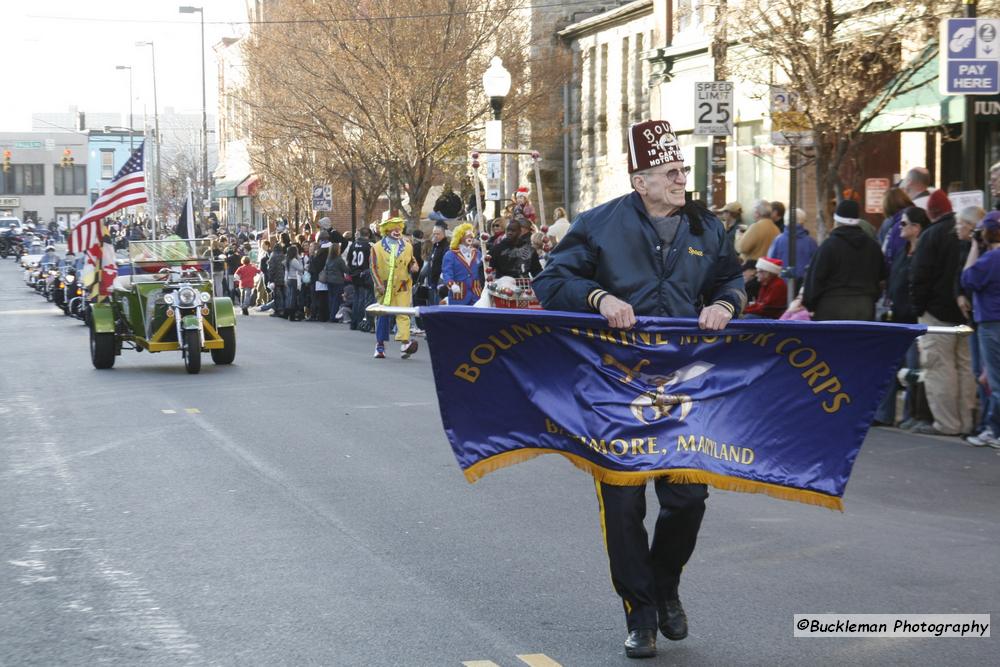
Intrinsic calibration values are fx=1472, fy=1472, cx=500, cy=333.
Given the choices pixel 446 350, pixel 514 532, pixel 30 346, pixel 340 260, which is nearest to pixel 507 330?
pixel 446 350

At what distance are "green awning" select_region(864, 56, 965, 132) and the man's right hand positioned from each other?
16094mm

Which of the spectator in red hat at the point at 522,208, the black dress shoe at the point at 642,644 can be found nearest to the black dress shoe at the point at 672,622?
the black dress shoe at the point at 642,644

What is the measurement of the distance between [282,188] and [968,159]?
3696cm

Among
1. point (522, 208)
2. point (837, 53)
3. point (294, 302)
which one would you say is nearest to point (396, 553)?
point (837, 53)

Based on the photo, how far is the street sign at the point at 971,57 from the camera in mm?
13430

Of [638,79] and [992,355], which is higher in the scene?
[638,79]

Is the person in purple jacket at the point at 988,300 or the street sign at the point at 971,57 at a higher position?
the street sign at the point at 971,57

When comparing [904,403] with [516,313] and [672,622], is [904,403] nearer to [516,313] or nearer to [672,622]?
[672,622]

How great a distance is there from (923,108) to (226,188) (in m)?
55.4

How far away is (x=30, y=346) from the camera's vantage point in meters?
23.7

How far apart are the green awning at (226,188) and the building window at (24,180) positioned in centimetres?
6470

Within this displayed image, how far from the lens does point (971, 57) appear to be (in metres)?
13.5

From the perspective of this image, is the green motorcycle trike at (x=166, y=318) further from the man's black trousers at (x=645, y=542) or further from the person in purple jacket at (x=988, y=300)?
the man's black trousers at (x=645, y=542)

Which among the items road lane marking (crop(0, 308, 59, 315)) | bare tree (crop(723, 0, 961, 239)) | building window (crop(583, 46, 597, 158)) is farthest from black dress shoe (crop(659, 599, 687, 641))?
building window (crop(583, 46, 597, 158))
